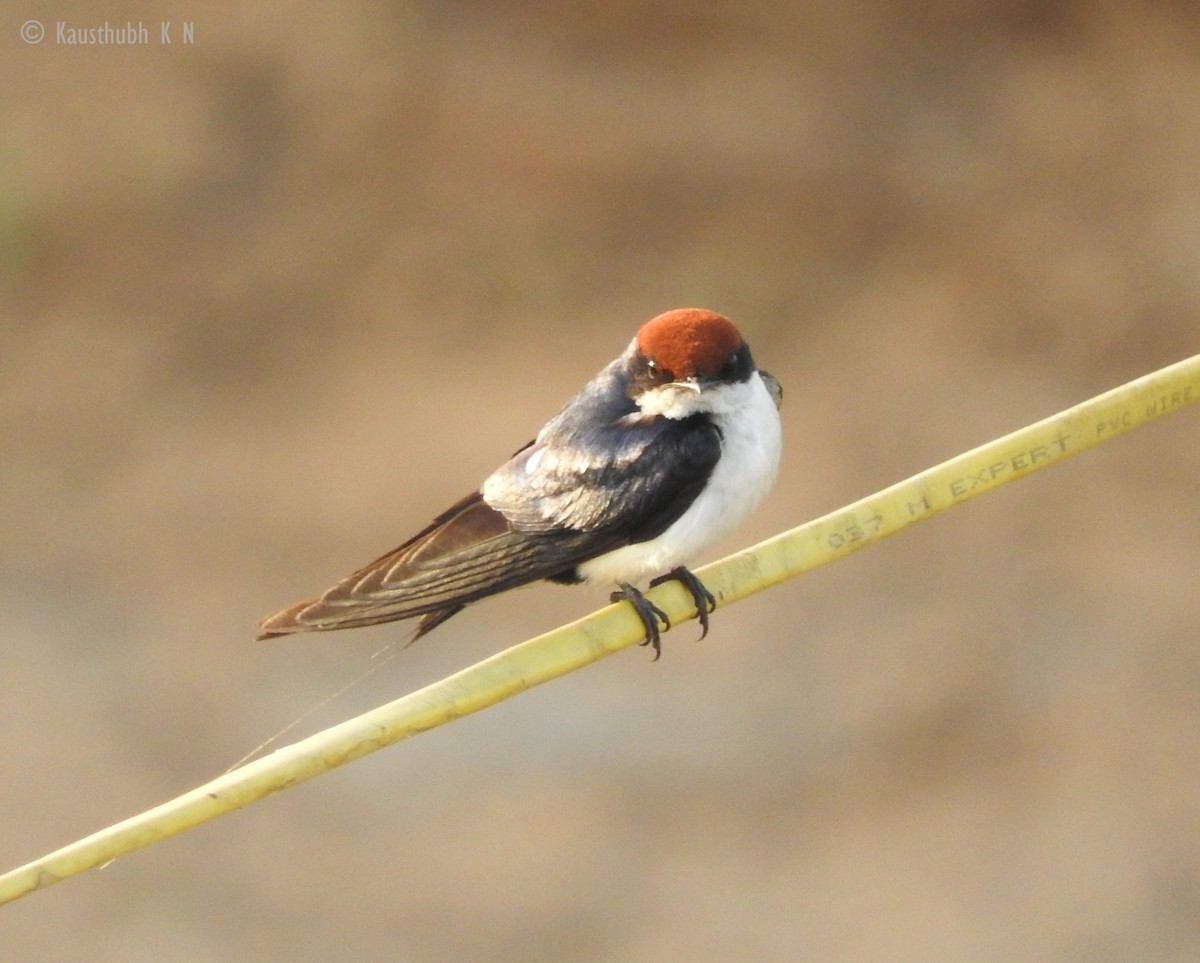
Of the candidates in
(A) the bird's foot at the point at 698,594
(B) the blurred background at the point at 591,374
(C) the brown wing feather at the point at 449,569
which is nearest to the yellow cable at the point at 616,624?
(A) the bird's foot at the point at 698,594

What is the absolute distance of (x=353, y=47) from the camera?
5.07 meters

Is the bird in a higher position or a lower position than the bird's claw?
higher

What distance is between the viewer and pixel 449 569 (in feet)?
5.77

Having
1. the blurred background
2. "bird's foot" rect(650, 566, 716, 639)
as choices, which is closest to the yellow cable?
"bird's foot" rect(650, 566, 716, 639)

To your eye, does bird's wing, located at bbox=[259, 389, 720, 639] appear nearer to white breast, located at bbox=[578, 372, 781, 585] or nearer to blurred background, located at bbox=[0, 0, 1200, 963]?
white breast, located at bbox=[578, 372, 781, 585]

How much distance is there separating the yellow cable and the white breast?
0.05m

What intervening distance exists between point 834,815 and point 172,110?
9.70 ft

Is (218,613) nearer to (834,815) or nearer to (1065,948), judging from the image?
(834,815)

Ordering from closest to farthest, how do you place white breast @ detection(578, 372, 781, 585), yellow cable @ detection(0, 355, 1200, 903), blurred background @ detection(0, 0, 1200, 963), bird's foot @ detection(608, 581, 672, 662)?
yellow cable @ detection(0, 355, 1200, 903) → bird's foot @ detection(608, 581, 672, 662) → white breast @ detection(578, 372, 781, 585) → blurred background @ detection(0, 0, 1200, 963)

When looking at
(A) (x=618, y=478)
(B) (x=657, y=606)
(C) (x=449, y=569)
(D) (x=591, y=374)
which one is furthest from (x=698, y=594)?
(D) (x=591, y=374)

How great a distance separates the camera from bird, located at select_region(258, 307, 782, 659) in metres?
1.71

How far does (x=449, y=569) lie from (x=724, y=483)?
0.32m

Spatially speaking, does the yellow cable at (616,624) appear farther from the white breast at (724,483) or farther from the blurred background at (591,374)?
the blurred background at (591,374)

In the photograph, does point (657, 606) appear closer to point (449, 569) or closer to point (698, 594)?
point (698, 594)
